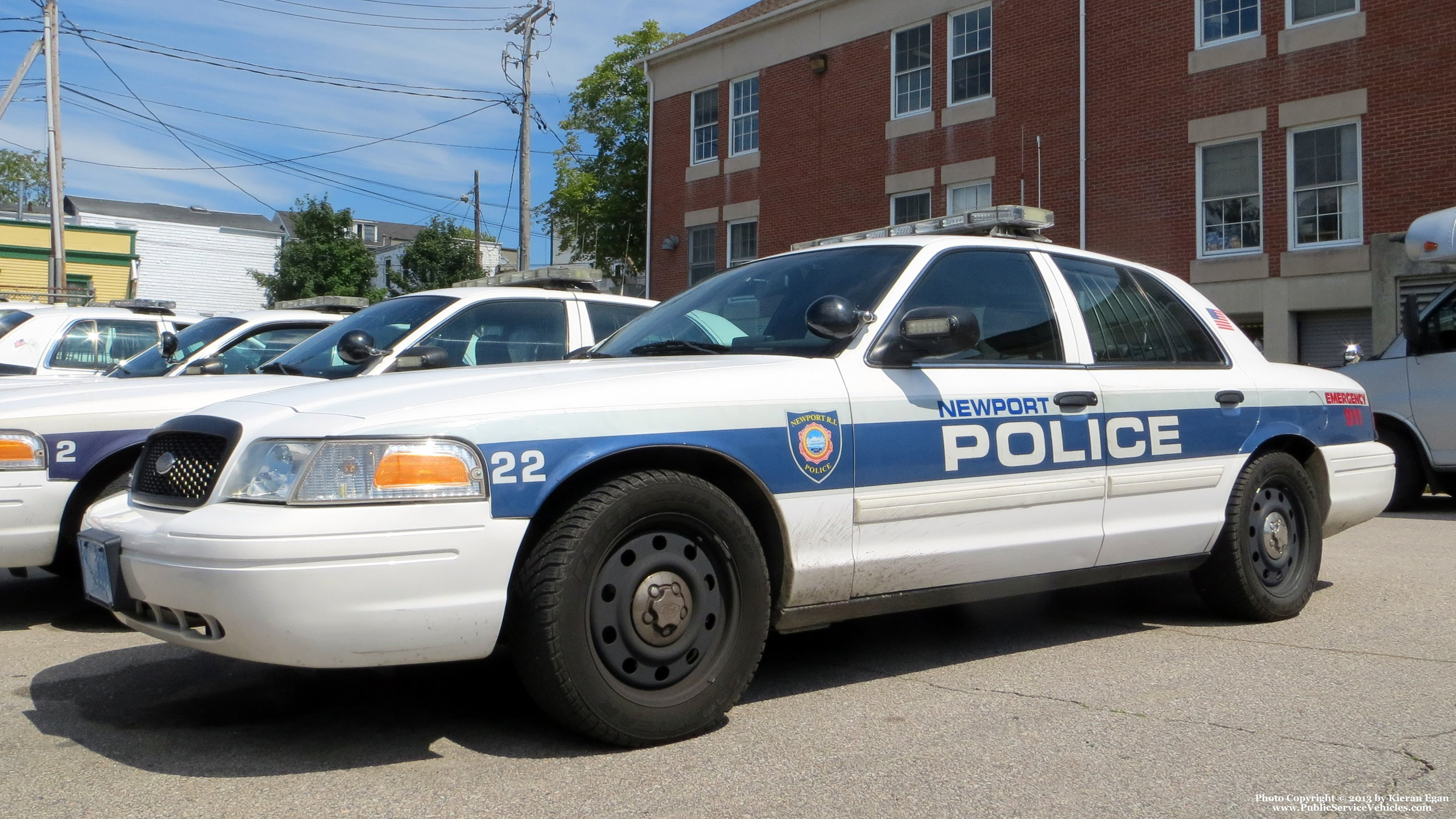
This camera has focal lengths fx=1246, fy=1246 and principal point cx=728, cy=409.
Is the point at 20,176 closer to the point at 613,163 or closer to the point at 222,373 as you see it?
the point at 613,163

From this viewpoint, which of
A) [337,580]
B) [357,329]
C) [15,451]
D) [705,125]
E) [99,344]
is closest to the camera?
[337,580]

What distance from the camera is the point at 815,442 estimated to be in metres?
3.96

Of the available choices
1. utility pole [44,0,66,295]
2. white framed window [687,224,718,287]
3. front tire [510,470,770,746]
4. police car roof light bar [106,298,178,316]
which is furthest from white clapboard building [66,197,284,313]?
front tire [510,470,770,746]

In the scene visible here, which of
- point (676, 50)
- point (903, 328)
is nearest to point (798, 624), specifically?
point (903, 328)

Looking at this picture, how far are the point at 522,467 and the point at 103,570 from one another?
53.3 inches

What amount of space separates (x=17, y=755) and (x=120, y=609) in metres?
0.49

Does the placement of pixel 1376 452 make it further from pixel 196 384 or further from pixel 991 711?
pixel 196 384

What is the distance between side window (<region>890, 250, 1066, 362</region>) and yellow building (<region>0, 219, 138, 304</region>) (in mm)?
40222

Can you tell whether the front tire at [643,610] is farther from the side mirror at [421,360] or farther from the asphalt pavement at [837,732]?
the side mirror at [421,360]

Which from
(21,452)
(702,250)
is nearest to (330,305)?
(21,452)

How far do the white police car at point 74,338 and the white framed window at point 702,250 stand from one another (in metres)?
13.6


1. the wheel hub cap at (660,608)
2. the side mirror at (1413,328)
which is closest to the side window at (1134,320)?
the wheel hub cap at (660,608)

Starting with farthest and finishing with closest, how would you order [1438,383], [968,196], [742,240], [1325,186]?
[742,240], [968,196], [1325,186], [1438,383]

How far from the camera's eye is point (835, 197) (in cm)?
2153
